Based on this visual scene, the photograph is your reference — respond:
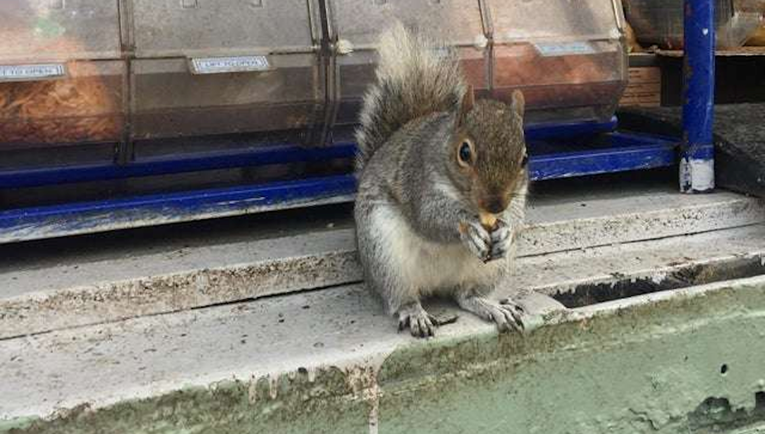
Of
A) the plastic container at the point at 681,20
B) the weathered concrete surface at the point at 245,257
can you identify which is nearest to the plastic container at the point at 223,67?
the weathered concrete surface at the point at 245,257

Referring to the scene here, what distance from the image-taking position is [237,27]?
7.18ft

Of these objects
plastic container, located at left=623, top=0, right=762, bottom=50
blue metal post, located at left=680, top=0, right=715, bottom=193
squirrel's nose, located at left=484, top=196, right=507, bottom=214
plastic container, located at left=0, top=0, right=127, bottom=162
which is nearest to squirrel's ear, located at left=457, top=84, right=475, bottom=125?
squirrel's nose, located at left=484, top=196, right=507, bottom=214

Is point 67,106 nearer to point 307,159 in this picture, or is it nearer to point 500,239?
point 307,159

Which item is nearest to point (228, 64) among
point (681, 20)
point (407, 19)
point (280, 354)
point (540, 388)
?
point (407, 19)

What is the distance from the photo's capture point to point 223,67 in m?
2.13

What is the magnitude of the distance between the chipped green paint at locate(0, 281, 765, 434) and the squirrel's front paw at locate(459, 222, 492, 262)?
23 centimetres

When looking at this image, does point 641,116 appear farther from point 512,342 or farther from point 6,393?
point 6,393

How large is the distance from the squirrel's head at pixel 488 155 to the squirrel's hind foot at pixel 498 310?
1.05 feet

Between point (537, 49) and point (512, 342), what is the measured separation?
3.29 feet

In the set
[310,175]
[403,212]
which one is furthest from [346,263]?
[310,175]

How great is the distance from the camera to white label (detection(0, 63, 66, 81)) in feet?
6.30

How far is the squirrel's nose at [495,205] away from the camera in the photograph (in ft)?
5.51

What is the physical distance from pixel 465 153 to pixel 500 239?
217 mm

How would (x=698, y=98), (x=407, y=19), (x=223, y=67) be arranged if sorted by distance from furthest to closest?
(x=698, y=98)
(x=407, y=19)
(x=223, y=67)
